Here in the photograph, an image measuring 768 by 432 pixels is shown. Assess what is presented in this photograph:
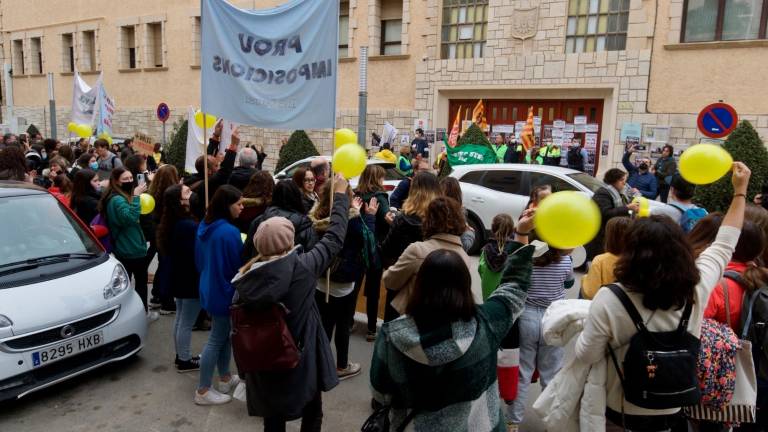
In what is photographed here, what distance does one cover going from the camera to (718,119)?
8883 millimetres

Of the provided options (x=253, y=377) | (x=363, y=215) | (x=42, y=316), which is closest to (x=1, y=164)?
(x=42, y=316)

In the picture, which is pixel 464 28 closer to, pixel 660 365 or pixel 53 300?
pixel 53 300

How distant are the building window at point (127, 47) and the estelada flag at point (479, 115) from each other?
1749 centimetres

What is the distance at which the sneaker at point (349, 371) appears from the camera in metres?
4.50

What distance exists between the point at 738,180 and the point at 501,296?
4.48 feet

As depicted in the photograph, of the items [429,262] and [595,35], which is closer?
[429,262]

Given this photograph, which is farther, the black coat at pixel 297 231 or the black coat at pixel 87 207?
the black coat at pixel 87 207

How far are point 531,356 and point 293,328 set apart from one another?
163 cm

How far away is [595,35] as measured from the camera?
15.2 m

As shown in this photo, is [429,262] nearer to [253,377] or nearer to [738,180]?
[253,377]

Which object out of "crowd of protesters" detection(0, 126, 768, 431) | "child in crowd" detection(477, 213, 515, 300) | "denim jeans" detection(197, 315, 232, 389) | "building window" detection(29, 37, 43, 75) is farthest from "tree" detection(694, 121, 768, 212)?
"building window" detection(29, 37, 43, 75)

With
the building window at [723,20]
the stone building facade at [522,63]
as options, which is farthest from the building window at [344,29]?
the building window at [723,20]

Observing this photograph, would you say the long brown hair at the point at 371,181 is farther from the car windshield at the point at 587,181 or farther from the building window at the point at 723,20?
the building window at the point at 723,20

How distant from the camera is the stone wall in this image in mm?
18812
